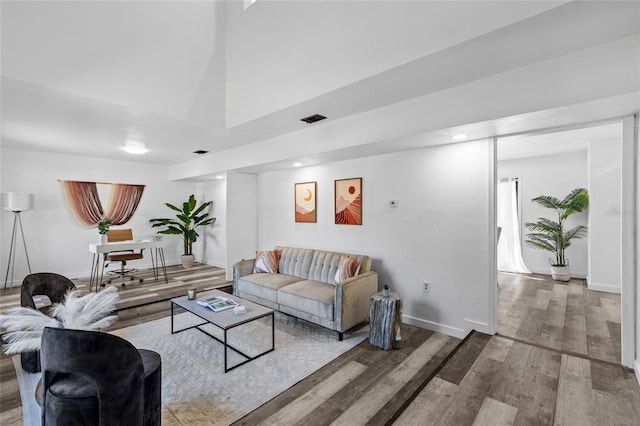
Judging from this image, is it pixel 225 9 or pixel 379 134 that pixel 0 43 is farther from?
pixel 379 134

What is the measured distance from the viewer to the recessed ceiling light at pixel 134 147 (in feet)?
15.5

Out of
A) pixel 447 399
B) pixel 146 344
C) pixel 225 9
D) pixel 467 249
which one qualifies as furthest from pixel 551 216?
pixel 146 344

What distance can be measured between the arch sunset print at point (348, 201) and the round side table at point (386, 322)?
1.39 metres

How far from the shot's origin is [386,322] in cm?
293

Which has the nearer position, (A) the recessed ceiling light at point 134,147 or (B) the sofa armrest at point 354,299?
(B) the sofa armrest at point 354,299

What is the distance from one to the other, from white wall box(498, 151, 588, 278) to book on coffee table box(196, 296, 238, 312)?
626cm

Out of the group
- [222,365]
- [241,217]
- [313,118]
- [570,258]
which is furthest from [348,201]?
[570,258]

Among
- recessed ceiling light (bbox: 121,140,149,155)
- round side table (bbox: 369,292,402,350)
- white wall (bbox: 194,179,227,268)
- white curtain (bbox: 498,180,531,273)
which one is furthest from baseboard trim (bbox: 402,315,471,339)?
recessed ceiling light (bbox: 121,140,149,155)

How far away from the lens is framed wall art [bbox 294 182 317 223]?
4.73 metres

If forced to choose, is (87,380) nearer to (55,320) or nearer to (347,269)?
(55,320)

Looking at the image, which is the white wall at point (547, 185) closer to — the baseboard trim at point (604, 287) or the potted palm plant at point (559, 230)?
the potted palm plant at point (559, 230)

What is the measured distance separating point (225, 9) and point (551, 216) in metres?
6.95

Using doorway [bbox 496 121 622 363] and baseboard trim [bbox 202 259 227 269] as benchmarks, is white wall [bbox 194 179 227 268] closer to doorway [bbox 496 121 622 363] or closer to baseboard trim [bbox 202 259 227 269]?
baseboard trim [bbox 202 259 227 269]

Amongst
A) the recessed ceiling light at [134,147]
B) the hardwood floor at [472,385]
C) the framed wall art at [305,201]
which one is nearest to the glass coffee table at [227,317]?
the hardwood floor at [472,385]
